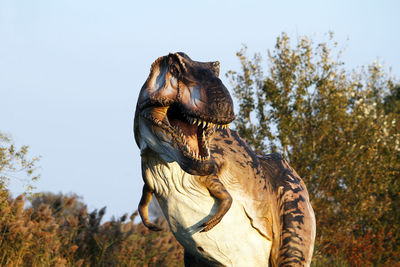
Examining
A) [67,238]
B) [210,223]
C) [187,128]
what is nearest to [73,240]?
[67,238]

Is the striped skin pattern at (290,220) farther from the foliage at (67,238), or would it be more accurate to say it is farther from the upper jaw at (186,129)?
the foliage at (67,238)

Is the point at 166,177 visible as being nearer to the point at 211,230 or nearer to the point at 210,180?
the point at 210,180

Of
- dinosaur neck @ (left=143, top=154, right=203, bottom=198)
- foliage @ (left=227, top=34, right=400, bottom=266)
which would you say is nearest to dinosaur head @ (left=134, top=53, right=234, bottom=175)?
dinosaur neck @ (left=143, top=154, right=203, bottom=198)

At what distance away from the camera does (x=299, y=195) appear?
4.47 meters

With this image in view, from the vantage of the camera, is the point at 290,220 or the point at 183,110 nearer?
the point at 183,110

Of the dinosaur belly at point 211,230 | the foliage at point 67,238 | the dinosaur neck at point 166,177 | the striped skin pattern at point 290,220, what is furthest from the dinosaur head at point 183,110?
the foliage at point 67,238

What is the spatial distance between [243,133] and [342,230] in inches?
111

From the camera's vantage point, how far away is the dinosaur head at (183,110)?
3.42 metres

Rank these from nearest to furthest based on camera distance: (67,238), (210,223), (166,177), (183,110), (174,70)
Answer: (183,110)
(174,70)
(210,223)
(166,177)
(67,238)

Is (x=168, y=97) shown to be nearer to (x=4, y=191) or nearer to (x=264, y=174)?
(x=264, y=174)

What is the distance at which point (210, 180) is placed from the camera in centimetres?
383

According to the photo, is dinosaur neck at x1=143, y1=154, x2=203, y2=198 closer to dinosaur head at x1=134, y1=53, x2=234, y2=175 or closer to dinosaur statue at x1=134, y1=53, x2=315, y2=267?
dinosaur statue at x1=134, y1=53, x2=315, y2=267

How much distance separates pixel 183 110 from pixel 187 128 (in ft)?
0.63

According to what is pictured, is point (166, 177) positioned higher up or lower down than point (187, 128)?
lower down
